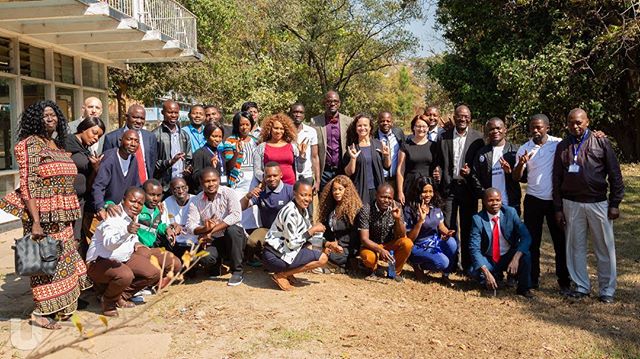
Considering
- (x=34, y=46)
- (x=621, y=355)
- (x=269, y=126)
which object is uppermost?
(x=34, y=46)

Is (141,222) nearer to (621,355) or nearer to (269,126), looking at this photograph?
(269,126)

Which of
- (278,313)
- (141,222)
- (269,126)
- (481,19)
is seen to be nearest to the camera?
(278,313)

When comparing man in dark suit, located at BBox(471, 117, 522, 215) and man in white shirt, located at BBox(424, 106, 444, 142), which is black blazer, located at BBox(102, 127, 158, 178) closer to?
man in white shirt, located at BBox(424, 106, 444, 142)

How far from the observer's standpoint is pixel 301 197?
223 inches

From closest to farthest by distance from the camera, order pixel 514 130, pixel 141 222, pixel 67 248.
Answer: pixel 67 248 < pixel 141 222 < pixel 514 130

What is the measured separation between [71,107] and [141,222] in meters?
7.36

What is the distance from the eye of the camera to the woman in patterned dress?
14.3ft

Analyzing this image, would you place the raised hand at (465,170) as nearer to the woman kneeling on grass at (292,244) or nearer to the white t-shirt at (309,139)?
the woman kneeling on grass at (292,244)

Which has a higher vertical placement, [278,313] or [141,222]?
[141,222]

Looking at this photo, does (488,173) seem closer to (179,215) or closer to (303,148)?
(303,148)

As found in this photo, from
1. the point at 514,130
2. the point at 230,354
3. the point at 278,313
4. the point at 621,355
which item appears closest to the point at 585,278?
the point at 621,355

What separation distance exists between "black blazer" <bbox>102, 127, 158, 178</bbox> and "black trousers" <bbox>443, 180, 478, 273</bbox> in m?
3.17

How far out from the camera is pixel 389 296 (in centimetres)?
550

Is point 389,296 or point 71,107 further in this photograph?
point 71,107
